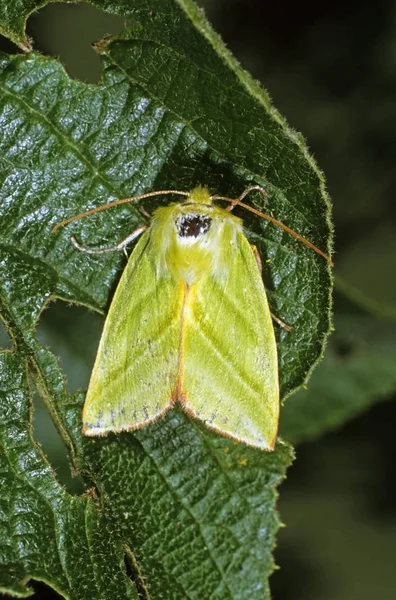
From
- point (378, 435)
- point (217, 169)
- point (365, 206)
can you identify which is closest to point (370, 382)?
point (378, 435)

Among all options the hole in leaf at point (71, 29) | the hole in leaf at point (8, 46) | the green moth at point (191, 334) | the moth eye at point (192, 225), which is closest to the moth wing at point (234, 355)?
the green moth at point (191, 334)

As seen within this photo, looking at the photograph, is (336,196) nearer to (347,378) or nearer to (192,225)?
(347,378)

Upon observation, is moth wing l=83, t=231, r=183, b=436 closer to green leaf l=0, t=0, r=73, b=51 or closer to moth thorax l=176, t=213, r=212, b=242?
moth thorax l=176, t=213, r=212, b=242

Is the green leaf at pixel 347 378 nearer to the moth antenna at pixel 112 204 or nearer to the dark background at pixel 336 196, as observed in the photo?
the dark background at pixel 336 196

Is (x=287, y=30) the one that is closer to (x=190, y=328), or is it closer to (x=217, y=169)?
(x=217, y=169)

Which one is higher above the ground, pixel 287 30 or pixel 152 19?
pixel 287 30

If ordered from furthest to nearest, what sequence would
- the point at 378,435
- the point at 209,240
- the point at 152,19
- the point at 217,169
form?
the point at 378,435 < the point at 209,240 < the point at 217,169 < the point at 152,19

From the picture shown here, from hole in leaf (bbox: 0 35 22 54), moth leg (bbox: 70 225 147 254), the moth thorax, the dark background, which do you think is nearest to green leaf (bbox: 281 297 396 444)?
the dark background
